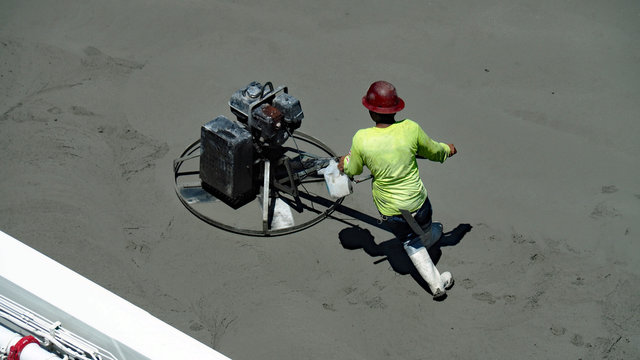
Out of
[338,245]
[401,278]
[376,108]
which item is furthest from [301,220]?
[376,108]

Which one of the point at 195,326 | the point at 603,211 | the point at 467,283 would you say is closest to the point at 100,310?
the point at 195,326

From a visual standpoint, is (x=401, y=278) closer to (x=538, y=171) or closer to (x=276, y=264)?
(x=276, y=264)

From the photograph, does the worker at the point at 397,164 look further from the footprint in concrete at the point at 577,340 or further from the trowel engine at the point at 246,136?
the footprint in concrete at the point at 577,340

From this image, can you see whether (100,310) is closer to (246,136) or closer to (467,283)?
(246,136)

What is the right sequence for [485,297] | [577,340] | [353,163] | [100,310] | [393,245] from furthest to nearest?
[393,245]
[485,297]
[577,340]
[353,163]
[100,310]

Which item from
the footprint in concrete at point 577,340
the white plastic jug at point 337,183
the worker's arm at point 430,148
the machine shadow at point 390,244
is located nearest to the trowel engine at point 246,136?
the white plastic jug at point 337,183

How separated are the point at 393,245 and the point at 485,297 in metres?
0.91

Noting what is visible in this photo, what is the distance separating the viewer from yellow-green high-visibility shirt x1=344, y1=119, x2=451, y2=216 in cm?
484

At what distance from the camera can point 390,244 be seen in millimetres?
5801

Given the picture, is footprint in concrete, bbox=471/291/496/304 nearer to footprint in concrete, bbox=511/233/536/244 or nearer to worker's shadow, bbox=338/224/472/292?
worker's shadow, bbox=338/224/472/292

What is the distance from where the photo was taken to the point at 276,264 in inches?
217

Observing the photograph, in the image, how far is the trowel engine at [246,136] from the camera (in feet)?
18.0

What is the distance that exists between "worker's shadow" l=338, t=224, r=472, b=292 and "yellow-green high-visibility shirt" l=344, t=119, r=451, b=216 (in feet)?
2.20

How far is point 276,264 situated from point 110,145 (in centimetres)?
218
